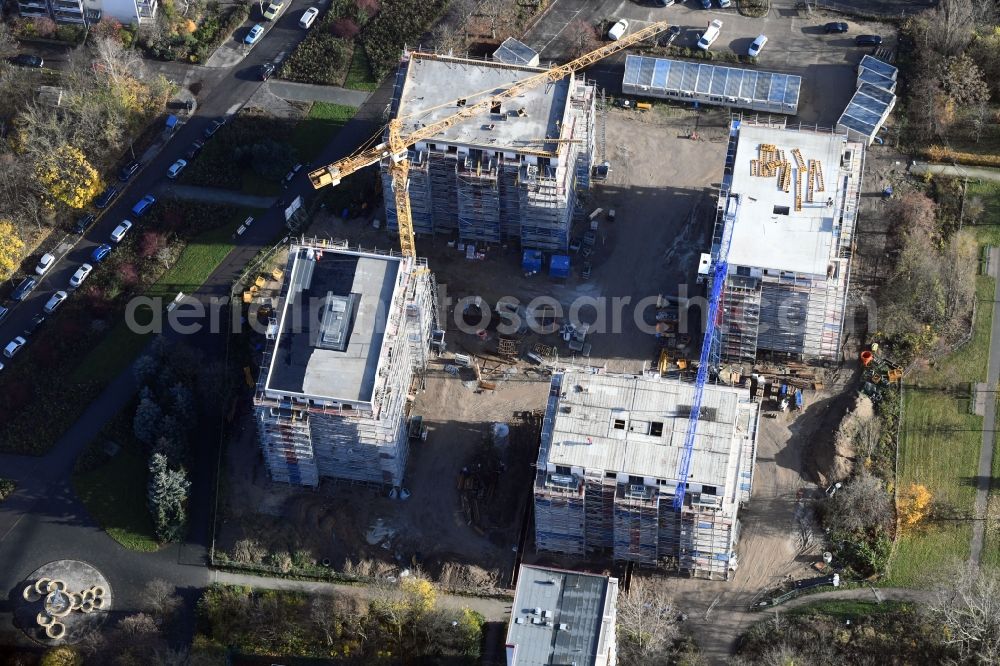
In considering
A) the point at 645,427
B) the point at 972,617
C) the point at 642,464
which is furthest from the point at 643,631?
the point at 972,617

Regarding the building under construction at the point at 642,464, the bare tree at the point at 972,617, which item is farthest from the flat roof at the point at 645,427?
the bare tree at the point at 972,617

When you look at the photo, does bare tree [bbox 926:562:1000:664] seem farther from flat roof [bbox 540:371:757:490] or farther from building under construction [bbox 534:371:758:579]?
flat roof [bbox 540:371:757:490]

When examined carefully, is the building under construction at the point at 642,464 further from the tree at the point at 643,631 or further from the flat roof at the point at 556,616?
the flat roof at the point at 556,616

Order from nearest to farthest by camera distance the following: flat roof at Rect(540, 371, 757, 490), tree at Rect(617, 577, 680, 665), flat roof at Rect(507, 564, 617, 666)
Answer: flat roof at Rect(507, 564, 617, 666) → flat roof at Rect(540, 371, 757, 490) → tree at Rect(617, 577, 680, 665)

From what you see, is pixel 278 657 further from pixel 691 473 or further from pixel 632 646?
pixel 691 473


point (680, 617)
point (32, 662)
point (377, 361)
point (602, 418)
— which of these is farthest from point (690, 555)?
point (32, 662)

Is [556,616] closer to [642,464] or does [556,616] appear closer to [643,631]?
[643,631]

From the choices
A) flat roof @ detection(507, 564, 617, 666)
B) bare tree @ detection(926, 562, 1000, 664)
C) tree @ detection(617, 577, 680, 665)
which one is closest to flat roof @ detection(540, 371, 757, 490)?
flat roof @ detection(507, 564, 617, 666)
